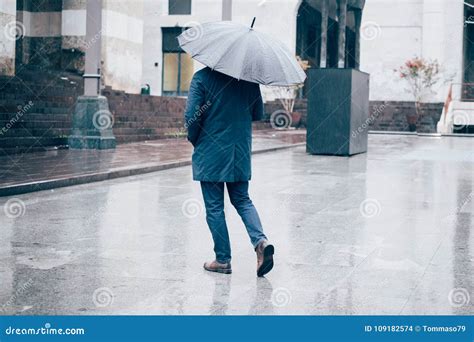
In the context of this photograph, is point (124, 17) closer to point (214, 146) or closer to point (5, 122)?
point (5, 122)

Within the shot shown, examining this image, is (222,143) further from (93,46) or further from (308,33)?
(308,33)

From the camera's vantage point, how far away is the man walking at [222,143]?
258 inches

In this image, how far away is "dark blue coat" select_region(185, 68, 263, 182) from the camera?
6.55 m

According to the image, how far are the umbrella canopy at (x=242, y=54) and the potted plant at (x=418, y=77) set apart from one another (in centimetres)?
3171

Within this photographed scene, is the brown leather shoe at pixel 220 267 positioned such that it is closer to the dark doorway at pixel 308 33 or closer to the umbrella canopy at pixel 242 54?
the umbrella canopy at pixel 242 54

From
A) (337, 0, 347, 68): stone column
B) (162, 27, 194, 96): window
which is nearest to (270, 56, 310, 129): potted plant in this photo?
(162, 27, 194, 96): window

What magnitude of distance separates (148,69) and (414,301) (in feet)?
129

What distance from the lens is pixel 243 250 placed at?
7.93m

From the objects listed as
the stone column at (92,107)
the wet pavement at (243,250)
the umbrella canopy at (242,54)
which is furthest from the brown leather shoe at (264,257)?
the stone column at (92,107)

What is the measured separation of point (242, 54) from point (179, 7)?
38214 mm

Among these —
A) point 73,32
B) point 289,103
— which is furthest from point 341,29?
point 289,103

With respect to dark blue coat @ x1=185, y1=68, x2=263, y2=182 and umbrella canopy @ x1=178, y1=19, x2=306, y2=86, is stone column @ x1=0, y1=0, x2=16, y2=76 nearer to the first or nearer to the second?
umbrella canopy @ x1=178, y1=19, x2=306, y2=86

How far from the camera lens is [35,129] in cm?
1802
